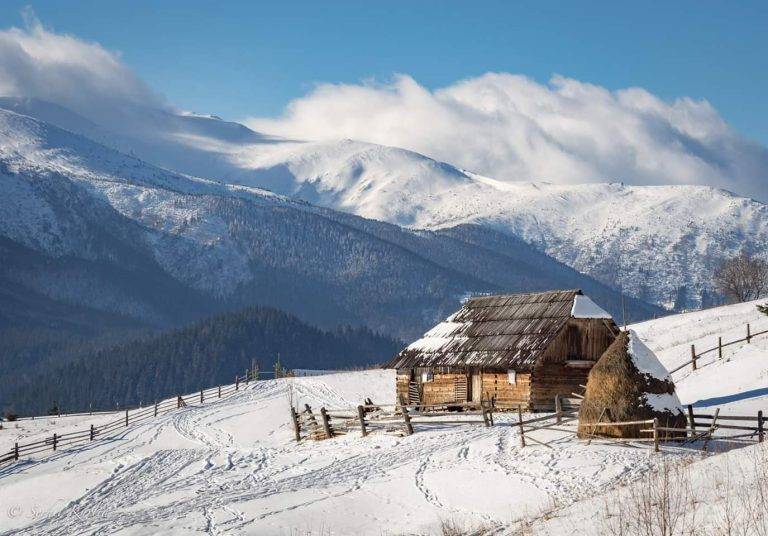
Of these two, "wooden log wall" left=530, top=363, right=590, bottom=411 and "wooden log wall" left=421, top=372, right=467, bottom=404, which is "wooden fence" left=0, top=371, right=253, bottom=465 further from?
"wooden log wall" left=530, top=363, right=590, bottom=411

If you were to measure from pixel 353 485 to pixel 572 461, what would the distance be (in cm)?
707

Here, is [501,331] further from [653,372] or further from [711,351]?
[653,372]

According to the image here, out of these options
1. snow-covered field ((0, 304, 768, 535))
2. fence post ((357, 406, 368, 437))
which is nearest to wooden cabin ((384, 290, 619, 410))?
snow-covered field ((0, 304, 768, 535))

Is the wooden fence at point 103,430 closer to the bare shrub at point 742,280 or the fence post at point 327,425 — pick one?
the fence post at point 327,425

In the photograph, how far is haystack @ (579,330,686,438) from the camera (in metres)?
31.9

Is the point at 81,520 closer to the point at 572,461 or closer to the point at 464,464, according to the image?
the point at 464,464

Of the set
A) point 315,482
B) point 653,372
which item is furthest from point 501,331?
point 315,482

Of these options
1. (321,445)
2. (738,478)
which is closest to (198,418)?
(321,445)

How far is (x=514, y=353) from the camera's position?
47.8 m

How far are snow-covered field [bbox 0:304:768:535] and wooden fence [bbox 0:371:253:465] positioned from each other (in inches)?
135

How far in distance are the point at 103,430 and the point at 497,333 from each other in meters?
29.7

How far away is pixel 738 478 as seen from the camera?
819 inches

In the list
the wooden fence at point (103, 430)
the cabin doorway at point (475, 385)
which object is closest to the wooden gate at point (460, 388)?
the cabin doorway at point (475, 385)

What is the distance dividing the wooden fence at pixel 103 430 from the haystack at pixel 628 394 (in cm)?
3733
